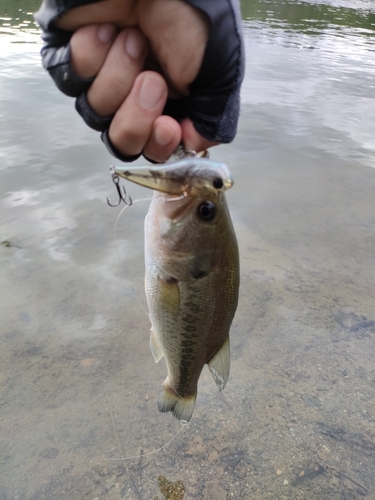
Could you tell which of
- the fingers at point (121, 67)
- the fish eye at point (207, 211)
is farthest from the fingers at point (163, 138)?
the fish eye at point (207, 211)

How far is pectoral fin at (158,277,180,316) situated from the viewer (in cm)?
174

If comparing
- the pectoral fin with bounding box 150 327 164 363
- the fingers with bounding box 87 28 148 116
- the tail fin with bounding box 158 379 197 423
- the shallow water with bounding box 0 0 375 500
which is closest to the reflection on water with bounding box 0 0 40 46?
the shallow water with bounding box 0 0 375 500

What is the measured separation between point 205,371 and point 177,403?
4.76 ft

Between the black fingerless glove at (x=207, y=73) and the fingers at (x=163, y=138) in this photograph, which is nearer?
the black fingerless glove at (x=207, y=73)

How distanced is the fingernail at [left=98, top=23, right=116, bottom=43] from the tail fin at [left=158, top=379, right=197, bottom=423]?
159cm

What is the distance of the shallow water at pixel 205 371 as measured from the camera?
2869 mm

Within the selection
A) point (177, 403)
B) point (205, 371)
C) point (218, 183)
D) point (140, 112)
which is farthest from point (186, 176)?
point (205, 371)

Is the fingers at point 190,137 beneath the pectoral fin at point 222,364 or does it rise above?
above

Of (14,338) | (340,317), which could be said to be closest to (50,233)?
(14,338)

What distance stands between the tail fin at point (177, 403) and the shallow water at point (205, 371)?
3.11ft

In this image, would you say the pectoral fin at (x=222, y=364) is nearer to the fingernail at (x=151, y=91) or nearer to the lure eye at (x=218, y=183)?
the lure eye at (x=218, y=183)

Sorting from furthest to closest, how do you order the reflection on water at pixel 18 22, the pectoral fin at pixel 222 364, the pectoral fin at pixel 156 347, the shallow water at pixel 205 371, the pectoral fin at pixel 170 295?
the reflection on water at pixel 18 22 → the shallow water at pixel 205 371 → the pectoral fin at pixel 156 347 → the pectoral fin at pixel 222 364 → the pectoral fin at pixel 170 295

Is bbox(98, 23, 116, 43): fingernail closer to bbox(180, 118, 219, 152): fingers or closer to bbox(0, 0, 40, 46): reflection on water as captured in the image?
bbox(180, 118, 219, 152): fingers

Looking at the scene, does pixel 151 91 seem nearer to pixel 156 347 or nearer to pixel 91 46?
pixel 91 46
